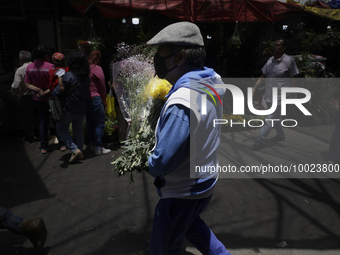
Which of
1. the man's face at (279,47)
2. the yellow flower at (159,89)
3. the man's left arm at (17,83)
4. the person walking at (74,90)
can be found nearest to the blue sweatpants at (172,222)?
the yellow flower at (159,89)

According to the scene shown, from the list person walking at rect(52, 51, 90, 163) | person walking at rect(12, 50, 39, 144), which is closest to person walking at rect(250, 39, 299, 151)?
person walking at rect(52, 51, 90, 163)

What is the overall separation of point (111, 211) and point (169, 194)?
1946 millimetres

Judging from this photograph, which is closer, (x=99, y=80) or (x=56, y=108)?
(x=56, y=108)

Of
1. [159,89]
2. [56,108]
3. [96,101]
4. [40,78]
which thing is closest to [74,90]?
[56,108]

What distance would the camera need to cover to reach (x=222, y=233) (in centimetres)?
306

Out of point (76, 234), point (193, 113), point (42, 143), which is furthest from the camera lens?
point (42, 143)

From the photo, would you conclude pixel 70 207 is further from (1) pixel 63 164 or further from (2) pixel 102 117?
(2) pixel 102 117

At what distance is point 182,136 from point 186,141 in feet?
0.19

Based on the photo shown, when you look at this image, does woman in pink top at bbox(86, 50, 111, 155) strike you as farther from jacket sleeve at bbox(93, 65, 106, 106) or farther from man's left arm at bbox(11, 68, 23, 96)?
man's left arm at bbox(11, 68, 23, 96)

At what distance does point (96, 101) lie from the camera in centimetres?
522

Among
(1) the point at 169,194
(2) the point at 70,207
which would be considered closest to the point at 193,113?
(1) the point at 169,194

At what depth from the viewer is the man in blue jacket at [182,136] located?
1.60 meters

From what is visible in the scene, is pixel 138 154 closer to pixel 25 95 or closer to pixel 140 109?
pixel 140 109

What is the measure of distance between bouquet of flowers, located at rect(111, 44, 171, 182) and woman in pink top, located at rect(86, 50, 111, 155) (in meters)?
1.95
